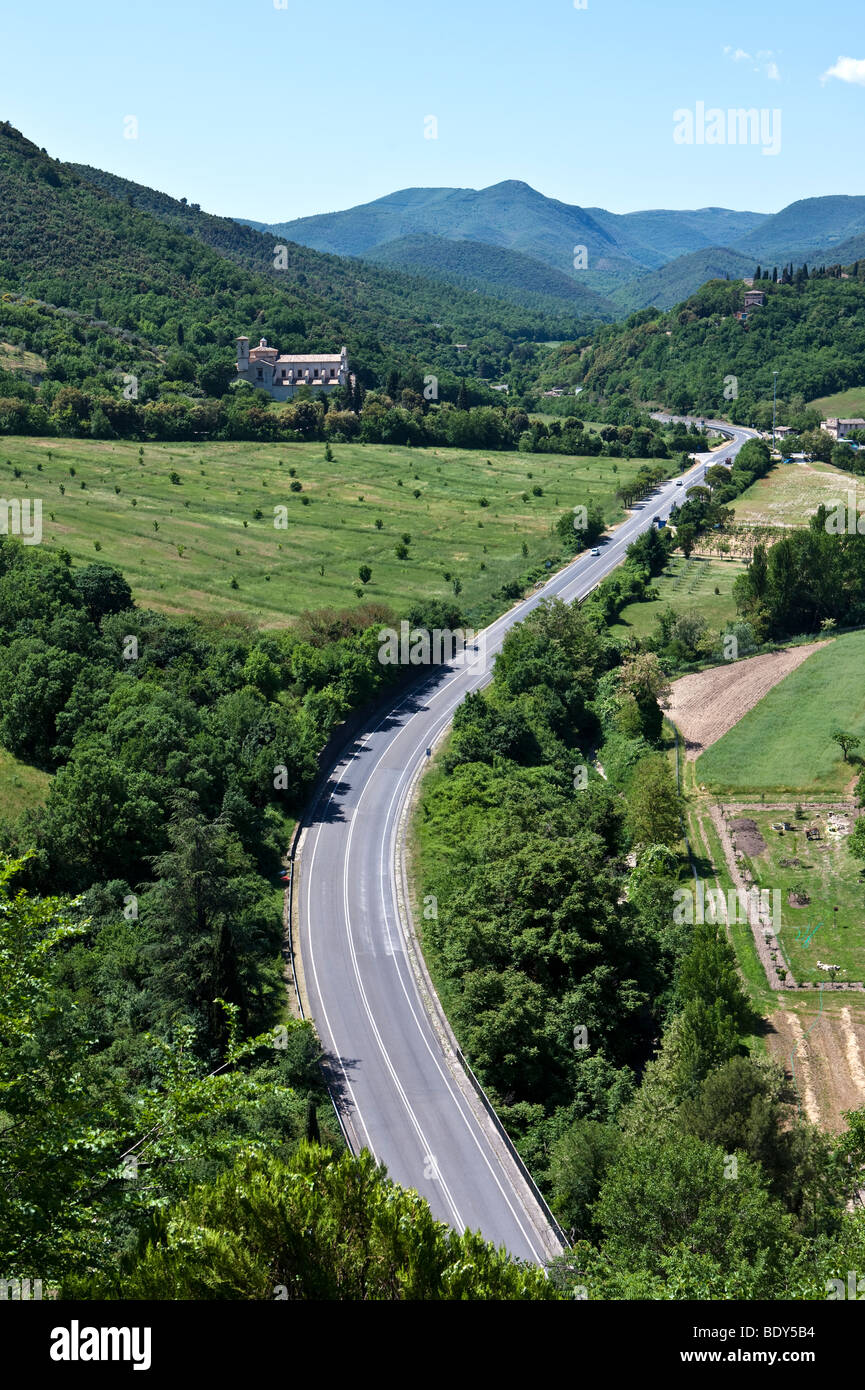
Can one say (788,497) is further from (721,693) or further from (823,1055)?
(823,1055)

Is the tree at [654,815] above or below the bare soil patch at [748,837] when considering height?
above

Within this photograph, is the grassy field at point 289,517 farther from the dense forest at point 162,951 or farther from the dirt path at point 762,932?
the dirt path at point 762,932

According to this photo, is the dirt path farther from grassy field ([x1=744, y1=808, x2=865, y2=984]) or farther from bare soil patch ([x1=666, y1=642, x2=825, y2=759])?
bare soil patch ([x1=666, y1=642, x2=825, y2=759])

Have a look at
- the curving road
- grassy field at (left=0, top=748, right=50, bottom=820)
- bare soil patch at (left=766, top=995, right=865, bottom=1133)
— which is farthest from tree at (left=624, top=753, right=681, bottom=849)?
grassy field at (left=0, top=748, right=50, bottom=820)

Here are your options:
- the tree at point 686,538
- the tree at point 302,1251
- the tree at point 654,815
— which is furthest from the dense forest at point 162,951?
the tree at point 686,538

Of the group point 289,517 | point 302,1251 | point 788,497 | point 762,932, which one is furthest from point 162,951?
point 788,497

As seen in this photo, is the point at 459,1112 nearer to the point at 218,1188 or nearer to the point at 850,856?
the point at 218,1188

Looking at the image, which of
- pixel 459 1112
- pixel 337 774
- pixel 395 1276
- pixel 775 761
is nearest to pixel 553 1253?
pixel 459 1112
